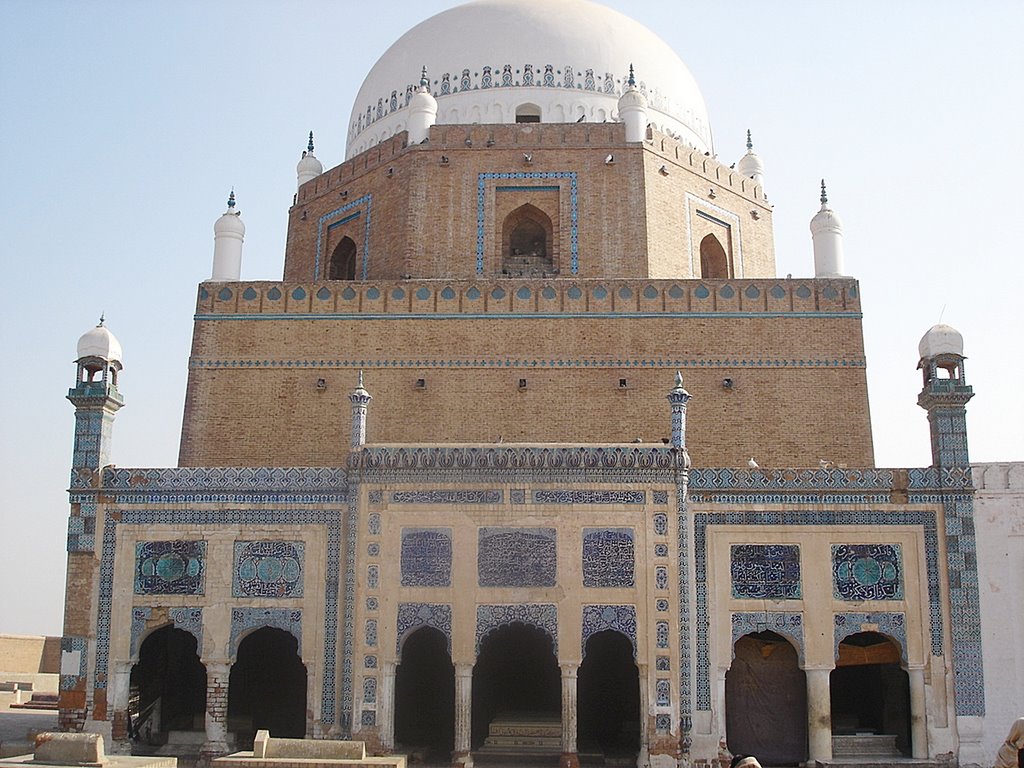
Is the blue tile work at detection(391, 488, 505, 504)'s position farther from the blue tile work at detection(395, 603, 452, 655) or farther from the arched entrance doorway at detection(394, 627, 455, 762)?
the arched entrance doorway at detection(394, 627, 455, 762)

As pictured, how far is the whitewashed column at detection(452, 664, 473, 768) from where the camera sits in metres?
12.8

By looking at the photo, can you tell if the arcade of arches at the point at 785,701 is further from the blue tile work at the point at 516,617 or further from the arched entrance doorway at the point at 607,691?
the blue tile work at the point at 516,617

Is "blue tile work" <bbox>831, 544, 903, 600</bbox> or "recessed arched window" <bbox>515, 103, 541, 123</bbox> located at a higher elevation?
"recessed arched window" <bbox>515, 103, 541, 123</bbox>

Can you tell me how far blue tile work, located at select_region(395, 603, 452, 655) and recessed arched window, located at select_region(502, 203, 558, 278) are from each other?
5.40m

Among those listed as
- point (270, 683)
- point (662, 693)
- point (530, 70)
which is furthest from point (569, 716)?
point (530, 70)

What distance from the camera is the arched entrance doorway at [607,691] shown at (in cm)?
1466

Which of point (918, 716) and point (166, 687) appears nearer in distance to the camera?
point (918, 716)

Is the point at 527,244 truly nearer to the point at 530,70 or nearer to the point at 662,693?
the point at 530,70

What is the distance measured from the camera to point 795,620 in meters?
13.1

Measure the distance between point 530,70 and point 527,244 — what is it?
2.64m

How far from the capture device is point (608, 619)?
1298cm

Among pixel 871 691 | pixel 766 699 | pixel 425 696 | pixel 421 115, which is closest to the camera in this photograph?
pixel 766 699

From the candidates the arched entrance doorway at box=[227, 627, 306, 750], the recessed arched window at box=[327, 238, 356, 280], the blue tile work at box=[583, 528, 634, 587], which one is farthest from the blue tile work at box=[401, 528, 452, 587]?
the recessed arched window at box=[327, 238, 356, 280]

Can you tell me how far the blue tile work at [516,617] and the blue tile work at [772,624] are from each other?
1.89 m
